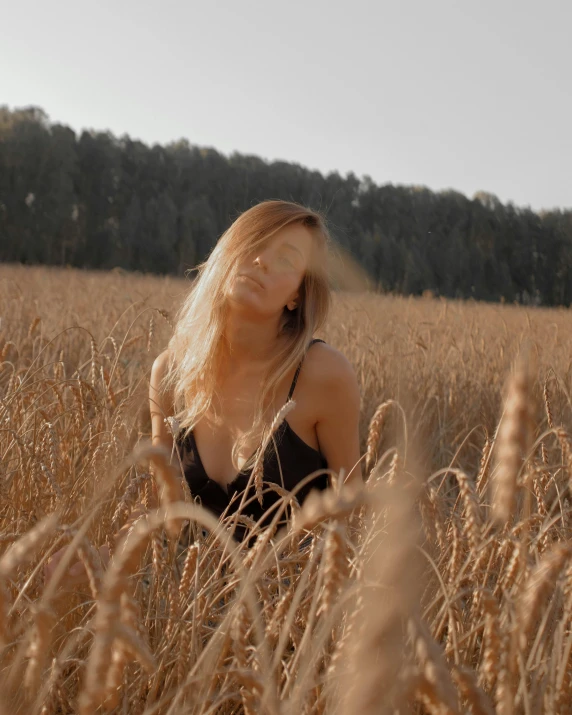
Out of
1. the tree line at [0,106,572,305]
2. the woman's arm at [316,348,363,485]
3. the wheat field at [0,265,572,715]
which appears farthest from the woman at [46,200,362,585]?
the tree line at [0,106,572,305]

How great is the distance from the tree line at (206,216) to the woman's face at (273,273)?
56.8ft

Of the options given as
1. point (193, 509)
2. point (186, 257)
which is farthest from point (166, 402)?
point (186, 257)

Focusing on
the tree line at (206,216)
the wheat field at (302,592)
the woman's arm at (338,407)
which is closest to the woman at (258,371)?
the woman's arm at (338,407)

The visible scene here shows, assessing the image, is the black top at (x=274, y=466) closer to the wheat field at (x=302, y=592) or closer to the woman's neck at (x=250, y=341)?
the woman's neck at (x=250, y=341)

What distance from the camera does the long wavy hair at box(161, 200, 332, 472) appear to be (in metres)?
2.05

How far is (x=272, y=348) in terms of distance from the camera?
2176mm

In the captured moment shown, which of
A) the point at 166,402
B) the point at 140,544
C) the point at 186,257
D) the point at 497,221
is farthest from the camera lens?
the point at 497,221

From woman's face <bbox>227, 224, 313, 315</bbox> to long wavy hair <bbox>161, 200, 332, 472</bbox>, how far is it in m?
0.03

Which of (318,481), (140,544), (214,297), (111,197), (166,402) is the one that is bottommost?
(318,481)

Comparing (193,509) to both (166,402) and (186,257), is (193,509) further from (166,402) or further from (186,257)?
(186,257)

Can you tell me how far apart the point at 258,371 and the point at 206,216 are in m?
20.8

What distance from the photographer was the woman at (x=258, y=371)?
2.04 metres

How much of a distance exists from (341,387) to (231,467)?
0.39 meters

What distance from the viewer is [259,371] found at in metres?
2.16
